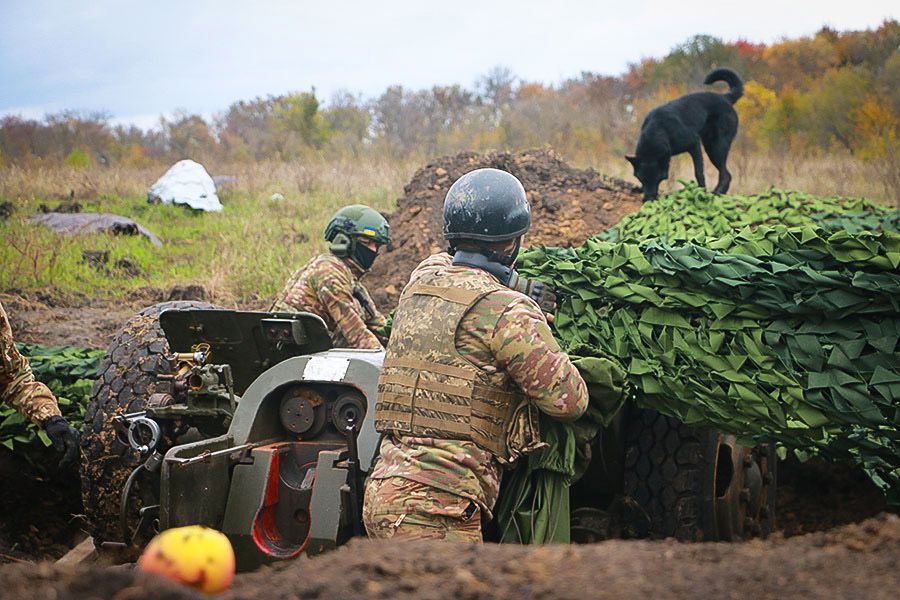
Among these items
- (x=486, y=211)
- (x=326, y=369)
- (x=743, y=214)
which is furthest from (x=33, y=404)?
(x=743, y=214)

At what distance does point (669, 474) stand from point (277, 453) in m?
1.80

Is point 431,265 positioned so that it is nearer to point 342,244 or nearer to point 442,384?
point 442,384

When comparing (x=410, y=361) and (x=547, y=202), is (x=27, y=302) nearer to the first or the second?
(x=547, y=202)

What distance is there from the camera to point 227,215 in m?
15.3

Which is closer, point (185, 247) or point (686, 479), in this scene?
point (686, 479)

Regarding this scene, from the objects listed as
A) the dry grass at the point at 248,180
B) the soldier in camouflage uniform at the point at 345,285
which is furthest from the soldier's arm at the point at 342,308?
the dry grass at the point at 248,180

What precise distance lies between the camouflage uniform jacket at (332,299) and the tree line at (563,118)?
41.7 ft

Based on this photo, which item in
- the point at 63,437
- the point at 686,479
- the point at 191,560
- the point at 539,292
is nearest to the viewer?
the point at 191,560

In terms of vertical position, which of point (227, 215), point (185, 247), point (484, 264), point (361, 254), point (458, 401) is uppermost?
point (227, 215)

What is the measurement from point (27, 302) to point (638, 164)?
22.4ft

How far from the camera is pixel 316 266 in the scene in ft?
21.4

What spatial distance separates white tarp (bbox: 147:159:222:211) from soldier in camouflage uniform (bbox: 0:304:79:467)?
10538 mm

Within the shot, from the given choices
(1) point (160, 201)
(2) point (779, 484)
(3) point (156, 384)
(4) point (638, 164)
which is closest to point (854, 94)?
(4) point (638, 164)

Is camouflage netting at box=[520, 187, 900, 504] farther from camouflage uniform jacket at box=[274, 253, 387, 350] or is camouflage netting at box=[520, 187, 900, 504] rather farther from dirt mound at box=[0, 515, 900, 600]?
camouflage uniform jacket at box=[274, 253, 387, 350]
